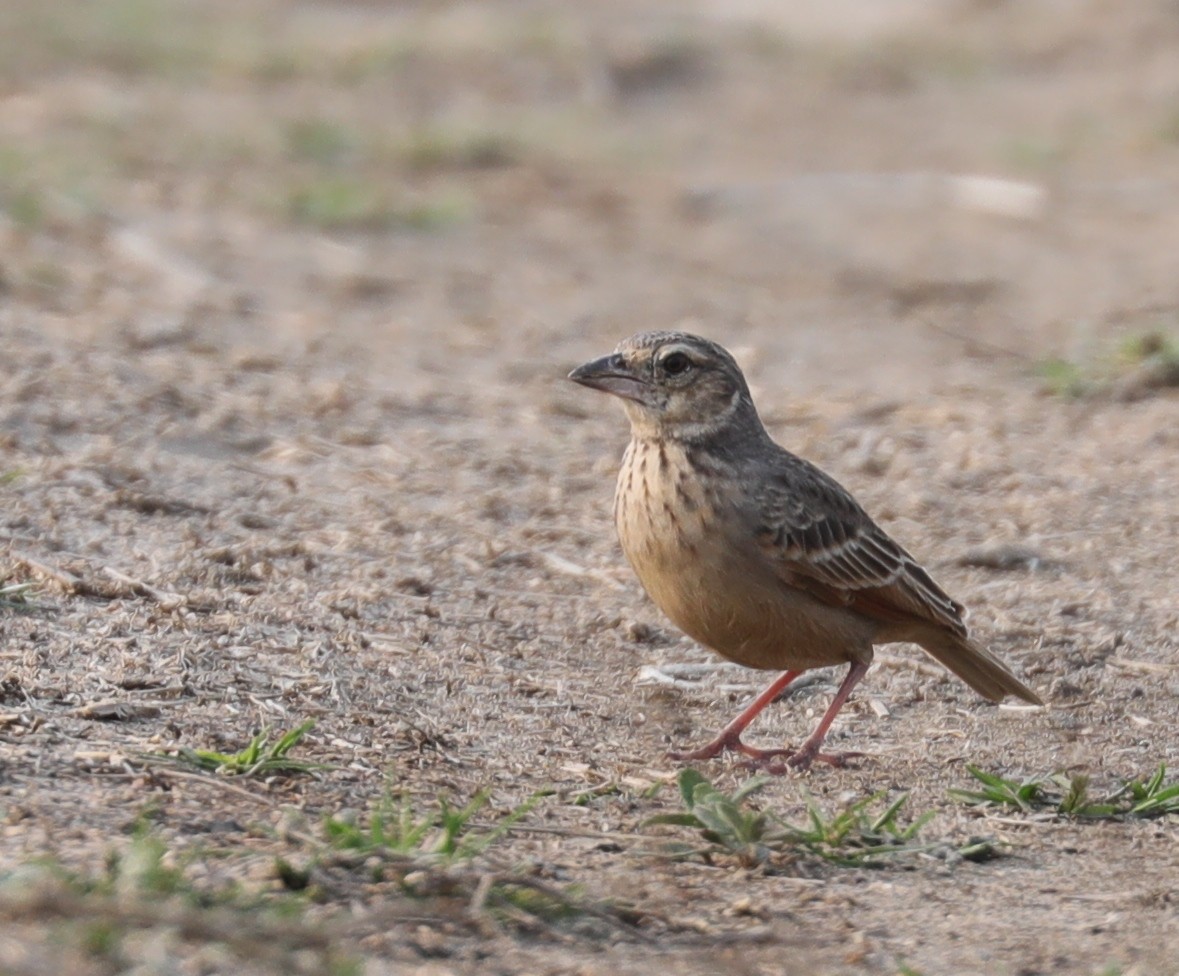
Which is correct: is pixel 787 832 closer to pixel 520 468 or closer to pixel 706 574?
pixel 706 574

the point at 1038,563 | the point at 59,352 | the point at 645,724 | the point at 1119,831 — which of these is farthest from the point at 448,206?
the point at 1119,831

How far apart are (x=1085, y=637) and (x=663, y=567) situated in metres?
1.88

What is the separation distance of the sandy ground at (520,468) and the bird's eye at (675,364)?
3.29 feet

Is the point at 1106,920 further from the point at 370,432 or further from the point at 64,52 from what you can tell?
the point at 64,52

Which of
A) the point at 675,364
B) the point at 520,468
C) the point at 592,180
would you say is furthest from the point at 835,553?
the point at 592,180

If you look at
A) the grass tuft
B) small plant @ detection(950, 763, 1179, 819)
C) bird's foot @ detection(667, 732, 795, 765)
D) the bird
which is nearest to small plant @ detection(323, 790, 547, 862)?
the grass tuft

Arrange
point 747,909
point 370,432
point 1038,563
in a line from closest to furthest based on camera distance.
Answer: point 747,909
point 1038,563
point 370,432

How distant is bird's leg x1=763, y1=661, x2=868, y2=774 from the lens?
18.0ft

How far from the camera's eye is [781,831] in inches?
183

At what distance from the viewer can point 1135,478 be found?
27.1ft

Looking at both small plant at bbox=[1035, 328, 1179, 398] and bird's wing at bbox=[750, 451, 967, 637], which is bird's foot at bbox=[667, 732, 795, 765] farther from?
small plant at bbox=[1035, 328, 1179, 398]

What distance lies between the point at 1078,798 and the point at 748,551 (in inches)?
45.9

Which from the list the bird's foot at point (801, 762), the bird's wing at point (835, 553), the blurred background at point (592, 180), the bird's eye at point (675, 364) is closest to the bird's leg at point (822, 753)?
the bird's foot at point (801, 762)

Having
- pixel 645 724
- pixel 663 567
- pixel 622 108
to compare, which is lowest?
pixel 645 724
